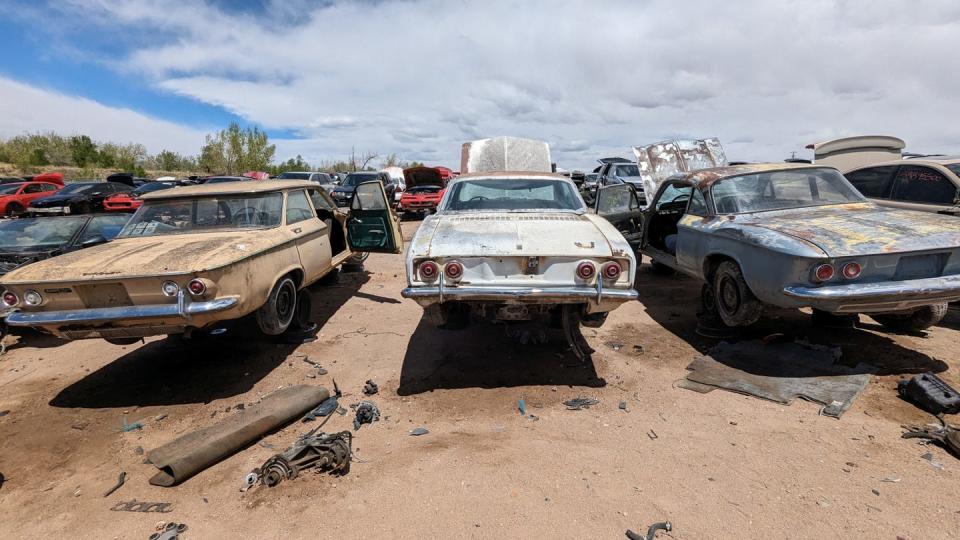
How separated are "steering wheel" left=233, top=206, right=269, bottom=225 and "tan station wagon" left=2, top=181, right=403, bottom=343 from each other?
11 millimetres

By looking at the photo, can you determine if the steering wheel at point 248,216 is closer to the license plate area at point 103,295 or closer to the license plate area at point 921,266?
the license plate area at point 103,295

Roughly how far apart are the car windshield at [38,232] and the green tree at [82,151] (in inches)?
2157

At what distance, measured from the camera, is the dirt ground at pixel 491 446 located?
2461 mm

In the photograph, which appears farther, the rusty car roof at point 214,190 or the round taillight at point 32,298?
the rusty car roof at point 214,190

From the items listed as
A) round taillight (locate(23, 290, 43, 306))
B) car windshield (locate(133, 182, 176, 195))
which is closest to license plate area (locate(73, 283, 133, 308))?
round taillight (locate(23, 290, 43, 306))

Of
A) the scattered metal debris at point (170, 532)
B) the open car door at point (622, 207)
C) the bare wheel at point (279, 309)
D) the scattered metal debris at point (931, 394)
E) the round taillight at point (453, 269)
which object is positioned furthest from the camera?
the open car door at point (622, 207)

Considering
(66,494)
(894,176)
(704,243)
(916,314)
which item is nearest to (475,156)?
(704,243)

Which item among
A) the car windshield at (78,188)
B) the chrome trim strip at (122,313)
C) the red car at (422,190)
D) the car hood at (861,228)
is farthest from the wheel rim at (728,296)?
the car windshield at (78,188)

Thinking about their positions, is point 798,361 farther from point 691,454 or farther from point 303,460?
point 303,460

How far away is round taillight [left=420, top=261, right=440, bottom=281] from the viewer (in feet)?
11.9

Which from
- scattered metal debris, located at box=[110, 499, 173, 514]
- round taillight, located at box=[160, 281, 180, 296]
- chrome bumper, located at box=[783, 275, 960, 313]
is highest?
chrome bumper, located at box=[783, 275, 960, 313]

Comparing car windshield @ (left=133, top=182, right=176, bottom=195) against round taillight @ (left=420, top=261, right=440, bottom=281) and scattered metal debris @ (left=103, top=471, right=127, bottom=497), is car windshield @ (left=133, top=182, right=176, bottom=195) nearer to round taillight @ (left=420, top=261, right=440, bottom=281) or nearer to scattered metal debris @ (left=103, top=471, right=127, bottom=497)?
scattered metal debris @ (left=103, top=471, right=127, bottom=497)

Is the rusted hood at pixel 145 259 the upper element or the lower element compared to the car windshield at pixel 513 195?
lower

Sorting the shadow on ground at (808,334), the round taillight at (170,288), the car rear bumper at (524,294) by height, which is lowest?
the shadow on ground at (808,334)
